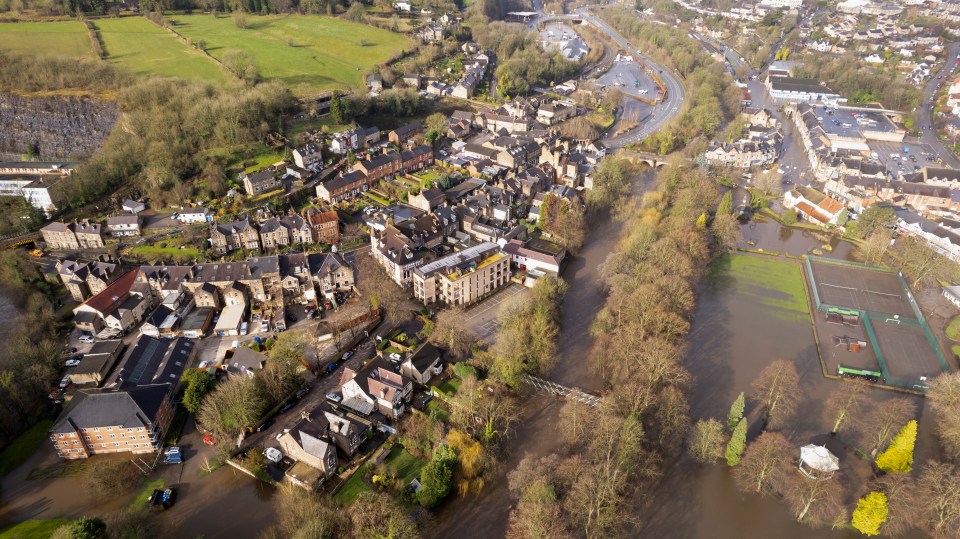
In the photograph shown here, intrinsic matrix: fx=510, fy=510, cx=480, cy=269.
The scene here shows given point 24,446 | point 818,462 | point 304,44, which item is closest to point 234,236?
point 24,446

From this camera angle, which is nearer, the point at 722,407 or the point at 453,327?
the point at 722,407

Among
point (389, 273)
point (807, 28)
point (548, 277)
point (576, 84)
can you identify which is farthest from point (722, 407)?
point (807, 28)

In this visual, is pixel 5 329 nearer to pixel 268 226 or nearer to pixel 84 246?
pixel 84 246

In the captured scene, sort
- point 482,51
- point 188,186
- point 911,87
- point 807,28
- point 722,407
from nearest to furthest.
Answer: point 722,407 < point 188,186 < point 911,87 < point 482,51 < point 807,28

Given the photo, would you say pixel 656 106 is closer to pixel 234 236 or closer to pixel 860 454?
pixel 860 454

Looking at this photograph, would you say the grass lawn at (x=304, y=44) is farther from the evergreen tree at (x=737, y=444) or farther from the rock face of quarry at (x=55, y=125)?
the evergreen tree at (x=737, y=444)

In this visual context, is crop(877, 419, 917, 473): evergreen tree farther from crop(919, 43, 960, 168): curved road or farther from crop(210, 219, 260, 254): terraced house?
crop(919, 43, 960, 168): curved road
